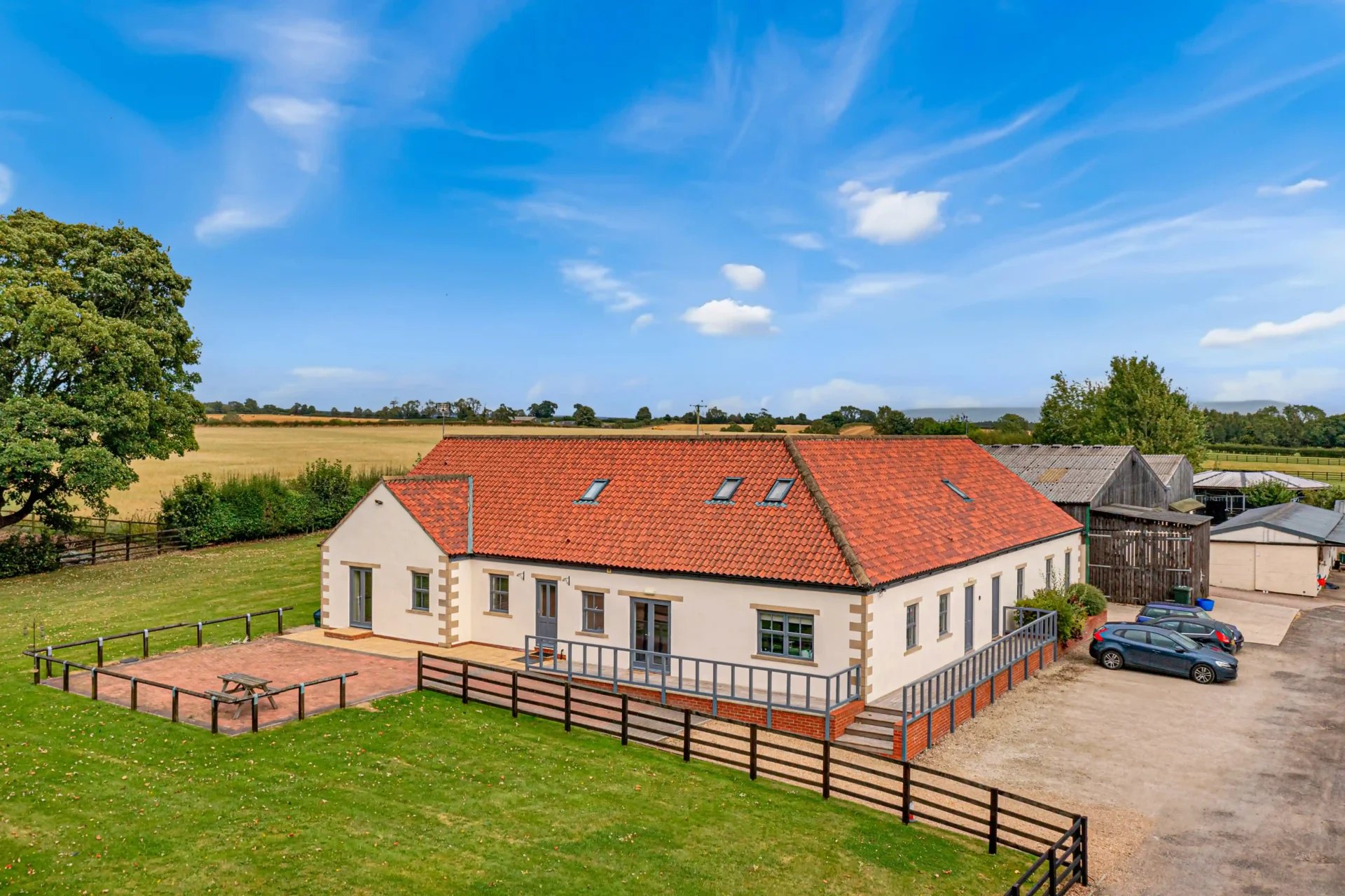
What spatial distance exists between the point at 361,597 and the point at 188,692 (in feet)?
32.8

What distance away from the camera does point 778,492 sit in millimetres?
23875

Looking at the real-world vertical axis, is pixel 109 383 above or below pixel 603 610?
above

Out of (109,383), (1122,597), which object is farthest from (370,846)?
(1122,597)

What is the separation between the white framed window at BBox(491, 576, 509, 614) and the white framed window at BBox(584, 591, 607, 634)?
297 centimetres

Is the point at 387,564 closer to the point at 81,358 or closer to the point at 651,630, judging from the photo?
the point at 651,630

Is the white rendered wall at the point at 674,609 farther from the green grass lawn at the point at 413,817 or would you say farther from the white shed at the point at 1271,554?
the white shed at the point at 1271,554

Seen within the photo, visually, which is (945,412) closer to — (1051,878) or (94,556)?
(94,556)

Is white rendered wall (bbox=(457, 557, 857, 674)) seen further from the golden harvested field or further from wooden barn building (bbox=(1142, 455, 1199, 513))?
wooden barn building (bbox=(1142, 455, 1199, 513))

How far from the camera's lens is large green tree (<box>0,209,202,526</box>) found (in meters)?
34.3

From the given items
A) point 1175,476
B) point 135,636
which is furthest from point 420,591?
point 1175,476

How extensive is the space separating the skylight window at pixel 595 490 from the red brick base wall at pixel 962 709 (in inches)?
453

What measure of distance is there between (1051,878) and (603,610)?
13461mm

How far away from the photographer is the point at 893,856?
44.9 ft

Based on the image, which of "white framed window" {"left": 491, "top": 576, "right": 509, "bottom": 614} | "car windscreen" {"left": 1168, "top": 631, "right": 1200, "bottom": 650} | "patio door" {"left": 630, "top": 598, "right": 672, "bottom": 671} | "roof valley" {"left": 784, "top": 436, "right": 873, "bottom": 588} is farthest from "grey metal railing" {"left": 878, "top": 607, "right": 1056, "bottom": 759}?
"white framed window" {"left": 491, "top": 576, "right": 509, "bottom": 614}
